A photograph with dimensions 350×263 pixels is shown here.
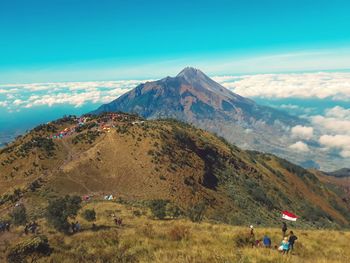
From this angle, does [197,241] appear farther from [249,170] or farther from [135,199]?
[249,170]

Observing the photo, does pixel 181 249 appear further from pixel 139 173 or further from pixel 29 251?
pixel 139 173

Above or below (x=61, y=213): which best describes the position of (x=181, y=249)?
above

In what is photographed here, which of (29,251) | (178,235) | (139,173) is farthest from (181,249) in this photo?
(139,173)

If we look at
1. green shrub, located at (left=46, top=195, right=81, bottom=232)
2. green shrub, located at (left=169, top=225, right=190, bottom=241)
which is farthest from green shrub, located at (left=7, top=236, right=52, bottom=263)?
green shrub, located at (left=46, top=195, right=81, bottom=232)

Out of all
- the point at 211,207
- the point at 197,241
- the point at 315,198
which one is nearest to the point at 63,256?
the point at 197,241

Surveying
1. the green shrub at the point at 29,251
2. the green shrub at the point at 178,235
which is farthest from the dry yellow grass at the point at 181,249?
the green shrub at the point at 29,251

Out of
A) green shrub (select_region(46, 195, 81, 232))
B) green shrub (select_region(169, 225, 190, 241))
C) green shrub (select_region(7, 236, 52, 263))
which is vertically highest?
green shrub (select_region(7, 236, 52, 263))

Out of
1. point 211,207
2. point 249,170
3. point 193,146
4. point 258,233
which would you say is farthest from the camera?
point 249,170

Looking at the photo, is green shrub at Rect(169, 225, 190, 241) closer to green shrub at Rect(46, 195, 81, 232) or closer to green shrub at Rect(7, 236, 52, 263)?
green shrub at Rect(7, 236, 52, 263)
